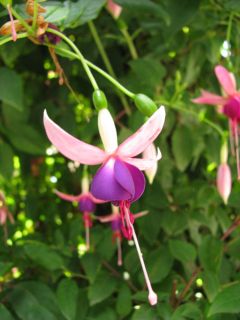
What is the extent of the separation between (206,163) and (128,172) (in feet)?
2.34

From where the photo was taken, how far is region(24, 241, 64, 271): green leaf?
0.91 metres

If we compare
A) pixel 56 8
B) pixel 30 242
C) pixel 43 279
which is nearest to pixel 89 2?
pixel 56 8

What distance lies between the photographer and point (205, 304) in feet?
2.78

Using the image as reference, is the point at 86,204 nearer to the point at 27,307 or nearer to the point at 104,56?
the point at 27,307

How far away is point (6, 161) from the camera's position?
1049 mm

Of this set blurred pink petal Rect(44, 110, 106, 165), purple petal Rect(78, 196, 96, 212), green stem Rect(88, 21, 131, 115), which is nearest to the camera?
blurred pink petal Rect(44, 110, 106, 165)

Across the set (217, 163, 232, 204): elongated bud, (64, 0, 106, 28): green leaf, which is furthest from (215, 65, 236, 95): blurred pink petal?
(64, 0, 106, 28): green leaf

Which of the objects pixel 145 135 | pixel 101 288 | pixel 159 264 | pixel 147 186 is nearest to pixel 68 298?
pixel 101 288

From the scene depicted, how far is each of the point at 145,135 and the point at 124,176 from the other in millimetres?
49

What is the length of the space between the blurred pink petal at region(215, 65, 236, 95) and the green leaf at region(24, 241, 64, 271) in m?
0.40

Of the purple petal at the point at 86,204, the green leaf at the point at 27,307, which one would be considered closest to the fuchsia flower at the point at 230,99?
the purple petal at the point at 86,204

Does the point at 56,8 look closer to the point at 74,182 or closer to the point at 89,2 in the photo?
the point at 89,2

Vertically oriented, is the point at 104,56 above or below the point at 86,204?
above

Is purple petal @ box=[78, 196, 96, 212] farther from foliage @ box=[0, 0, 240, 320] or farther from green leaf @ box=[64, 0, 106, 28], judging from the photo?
green leaf @ box=[64, 0, 106, 28]
